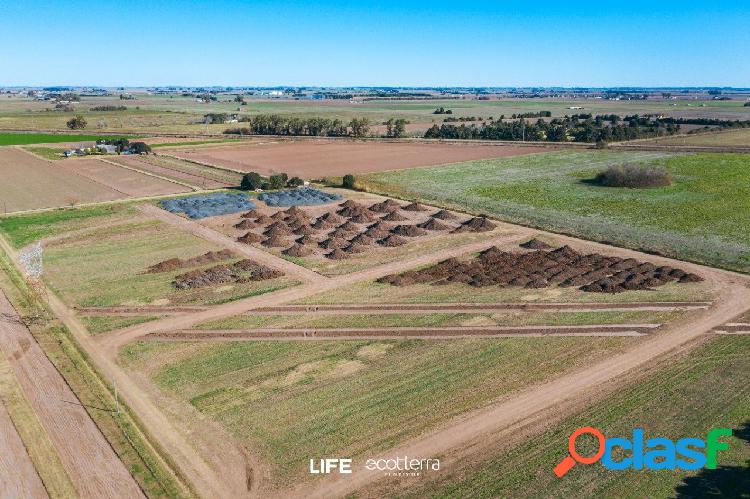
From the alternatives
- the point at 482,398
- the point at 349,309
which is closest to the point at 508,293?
the point at 349,309

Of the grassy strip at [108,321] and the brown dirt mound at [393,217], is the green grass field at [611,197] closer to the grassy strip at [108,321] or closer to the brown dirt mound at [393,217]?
the brown dirt mound at [393,217]

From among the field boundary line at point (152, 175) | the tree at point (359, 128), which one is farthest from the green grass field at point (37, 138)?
the tree at point (359, 128)

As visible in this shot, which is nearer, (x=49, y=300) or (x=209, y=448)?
(x=209, y=448)

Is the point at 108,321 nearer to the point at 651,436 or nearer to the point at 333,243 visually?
the point at 333,243

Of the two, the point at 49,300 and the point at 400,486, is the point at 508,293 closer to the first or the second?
the point at 400,486

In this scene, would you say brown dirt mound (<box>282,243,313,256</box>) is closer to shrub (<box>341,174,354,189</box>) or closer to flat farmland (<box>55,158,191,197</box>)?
shrub (<box>341,174,354,189</box>)

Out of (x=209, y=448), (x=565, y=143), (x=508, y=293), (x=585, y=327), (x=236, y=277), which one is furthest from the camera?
(x=565, y=143)
